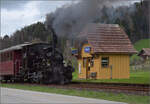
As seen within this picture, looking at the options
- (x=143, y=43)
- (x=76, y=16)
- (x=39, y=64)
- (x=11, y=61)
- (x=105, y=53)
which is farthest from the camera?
(x=143, y=43)

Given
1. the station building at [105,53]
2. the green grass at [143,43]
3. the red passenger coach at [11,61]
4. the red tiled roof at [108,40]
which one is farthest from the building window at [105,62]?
the green grass at [143,43]

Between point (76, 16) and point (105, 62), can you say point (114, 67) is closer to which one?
point (105, 62)

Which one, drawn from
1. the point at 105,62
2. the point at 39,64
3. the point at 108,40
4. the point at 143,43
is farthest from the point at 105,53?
the point at 143,43

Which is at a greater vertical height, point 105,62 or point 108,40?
point 108,40

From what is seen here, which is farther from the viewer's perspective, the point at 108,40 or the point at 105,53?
the point at 108,40

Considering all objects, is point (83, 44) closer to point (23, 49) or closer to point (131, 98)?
point (23, 49)

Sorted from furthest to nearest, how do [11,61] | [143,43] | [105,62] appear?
[143,43]
[105,62]
[11,61]

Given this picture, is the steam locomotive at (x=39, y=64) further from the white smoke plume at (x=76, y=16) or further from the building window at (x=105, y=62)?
the building window at (x=105, y=62)

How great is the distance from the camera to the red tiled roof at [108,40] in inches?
970

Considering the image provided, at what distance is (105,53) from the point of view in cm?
2430

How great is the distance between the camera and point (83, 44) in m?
26.8

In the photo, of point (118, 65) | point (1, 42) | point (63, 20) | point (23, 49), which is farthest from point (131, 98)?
point (1, 42)

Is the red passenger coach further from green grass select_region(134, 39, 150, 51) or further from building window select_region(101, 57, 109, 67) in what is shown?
green grass select_region(134, 39, 150, 51)

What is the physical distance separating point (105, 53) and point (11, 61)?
27.0 feet
